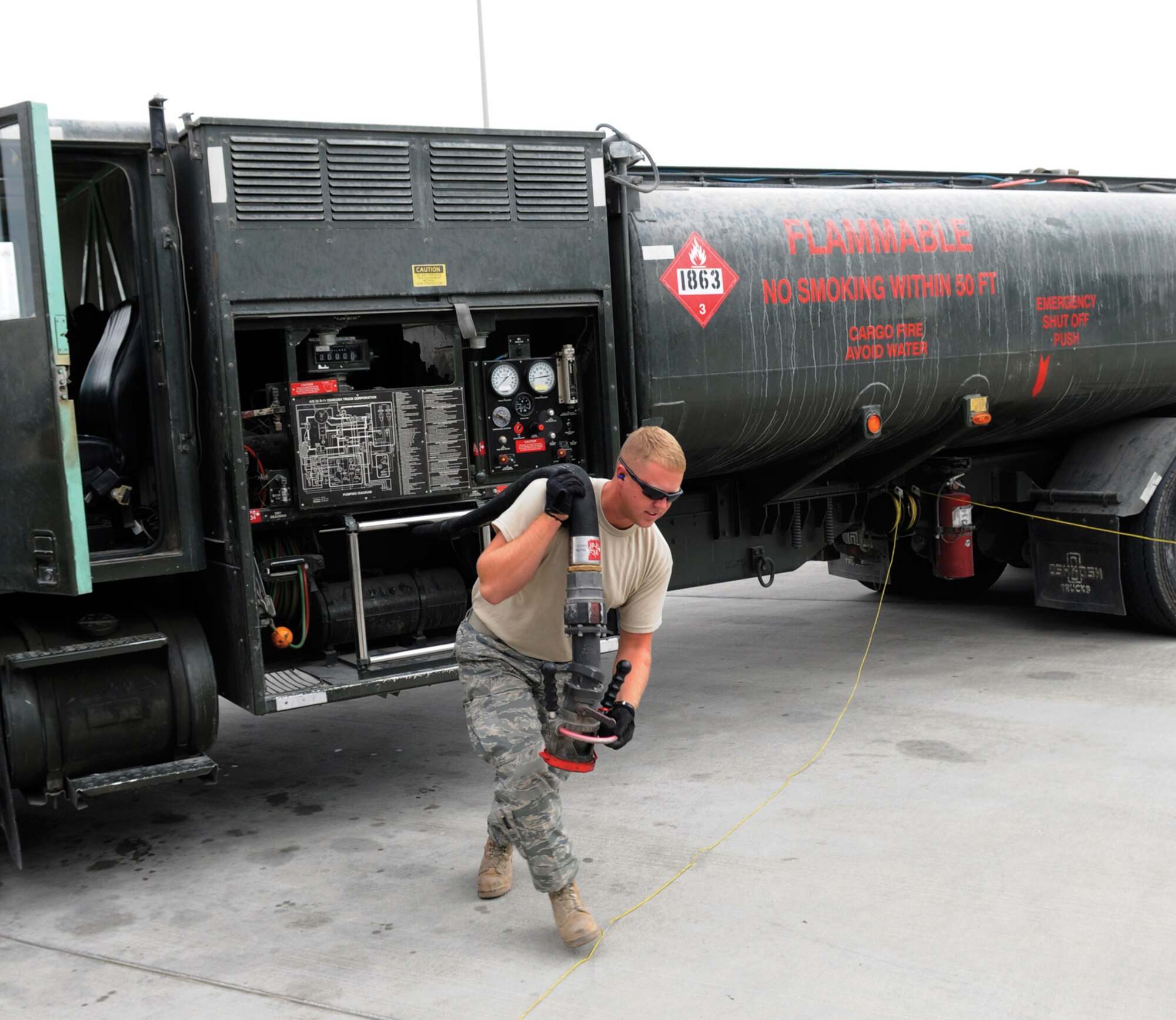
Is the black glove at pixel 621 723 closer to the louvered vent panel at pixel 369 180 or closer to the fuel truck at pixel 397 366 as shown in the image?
the fuel truck at pixel 397 366

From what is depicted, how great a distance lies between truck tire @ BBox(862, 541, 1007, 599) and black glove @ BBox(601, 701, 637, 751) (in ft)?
19.7

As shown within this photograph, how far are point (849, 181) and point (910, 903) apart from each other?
4.50m

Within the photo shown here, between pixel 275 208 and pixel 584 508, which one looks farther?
pixel 275 208

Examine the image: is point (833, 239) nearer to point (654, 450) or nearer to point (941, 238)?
point (941, 238)

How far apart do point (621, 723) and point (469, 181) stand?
271 centimetres

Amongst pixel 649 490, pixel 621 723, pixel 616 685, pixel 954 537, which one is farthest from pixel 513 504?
pixel 954 537

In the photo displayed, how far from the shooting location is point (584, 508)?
12.1ft

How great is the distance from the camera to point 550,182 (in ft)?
18.6

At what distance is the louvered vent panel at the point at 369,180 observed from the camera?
5.08m

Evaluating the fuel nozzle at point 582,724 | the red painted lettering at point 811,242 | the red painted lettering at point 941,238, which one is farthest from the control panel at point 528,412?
the red painted lettering at point 941,238

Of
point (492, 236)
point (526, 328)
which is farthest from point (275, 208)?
point (526, 328)

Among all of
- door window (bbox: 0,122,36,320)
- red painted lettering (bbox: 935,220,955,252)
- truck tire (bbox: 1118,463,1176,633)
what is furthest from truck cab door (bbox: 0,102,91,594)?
truck tire (bbox: 1118,463,1176,633)

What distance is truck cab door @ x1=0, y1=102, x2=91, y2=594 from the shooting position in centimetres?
425

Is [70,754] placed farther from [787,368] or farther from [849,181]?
[849,181]
